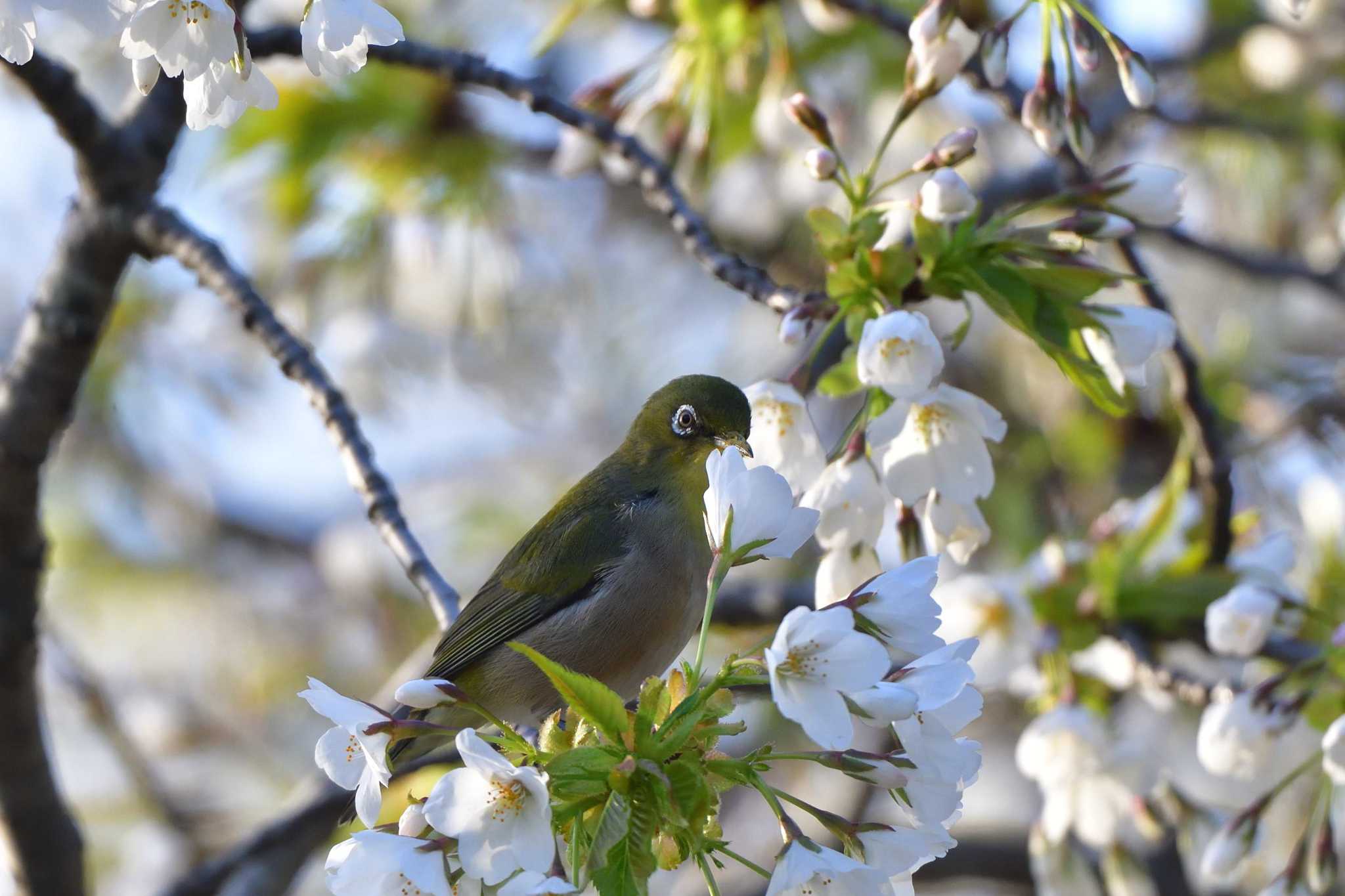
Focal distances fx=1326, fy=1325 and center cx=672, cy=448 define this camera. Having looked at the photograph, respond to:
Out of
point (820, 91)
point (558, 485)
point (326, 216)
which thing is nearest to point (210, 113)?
point (326, 216)

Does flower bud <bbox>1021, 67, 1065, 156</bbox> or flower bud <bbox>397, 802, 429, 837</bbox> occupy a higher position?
flower bud <bbox>1021, 67, 1065, 156</bbox>

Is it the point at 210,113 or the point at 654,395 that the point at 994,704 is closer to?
the point at 654,395

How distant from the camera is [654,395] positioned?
119 inches

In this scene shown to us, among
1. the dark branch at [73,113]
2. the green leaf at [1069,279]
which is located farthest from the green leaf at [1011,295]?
the dark branch at [73,113]

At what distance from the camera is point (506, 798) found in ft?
4.75

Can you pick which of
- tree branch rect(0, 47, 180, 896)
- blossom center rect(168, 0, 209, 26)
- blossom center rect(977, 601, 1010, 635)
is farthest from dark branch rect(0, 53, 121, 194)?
blossom center rect(977, 601, 1010, 635)

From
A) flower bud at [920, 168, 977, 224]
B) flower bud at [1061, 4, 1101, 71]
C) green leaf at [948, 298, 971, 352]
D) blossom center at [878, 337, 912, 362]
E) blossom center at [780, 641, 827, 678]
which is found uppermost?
flower bud at [1061, 4, 1101, 71]

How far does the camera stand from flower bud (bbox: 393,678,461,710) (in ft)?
5.19

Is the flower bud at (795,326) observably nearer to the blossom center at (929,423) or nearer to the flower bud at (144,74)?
the blossom center at (929,423)

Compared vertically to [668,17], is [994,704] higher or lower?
lower

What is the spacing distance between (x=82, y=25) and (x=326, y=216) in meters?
3.35

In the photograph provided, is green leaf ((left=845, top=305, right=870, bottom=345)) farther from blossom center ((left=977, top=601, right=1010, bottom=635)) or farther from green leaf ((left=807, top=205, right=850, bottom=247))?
blossom center ((left=977, top=601, right=1010, bottom=635))

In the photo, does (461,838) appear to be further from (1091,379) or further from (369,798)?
(1091,379)

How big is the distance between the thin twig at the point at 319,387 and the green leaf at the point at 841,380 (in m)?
0.75
